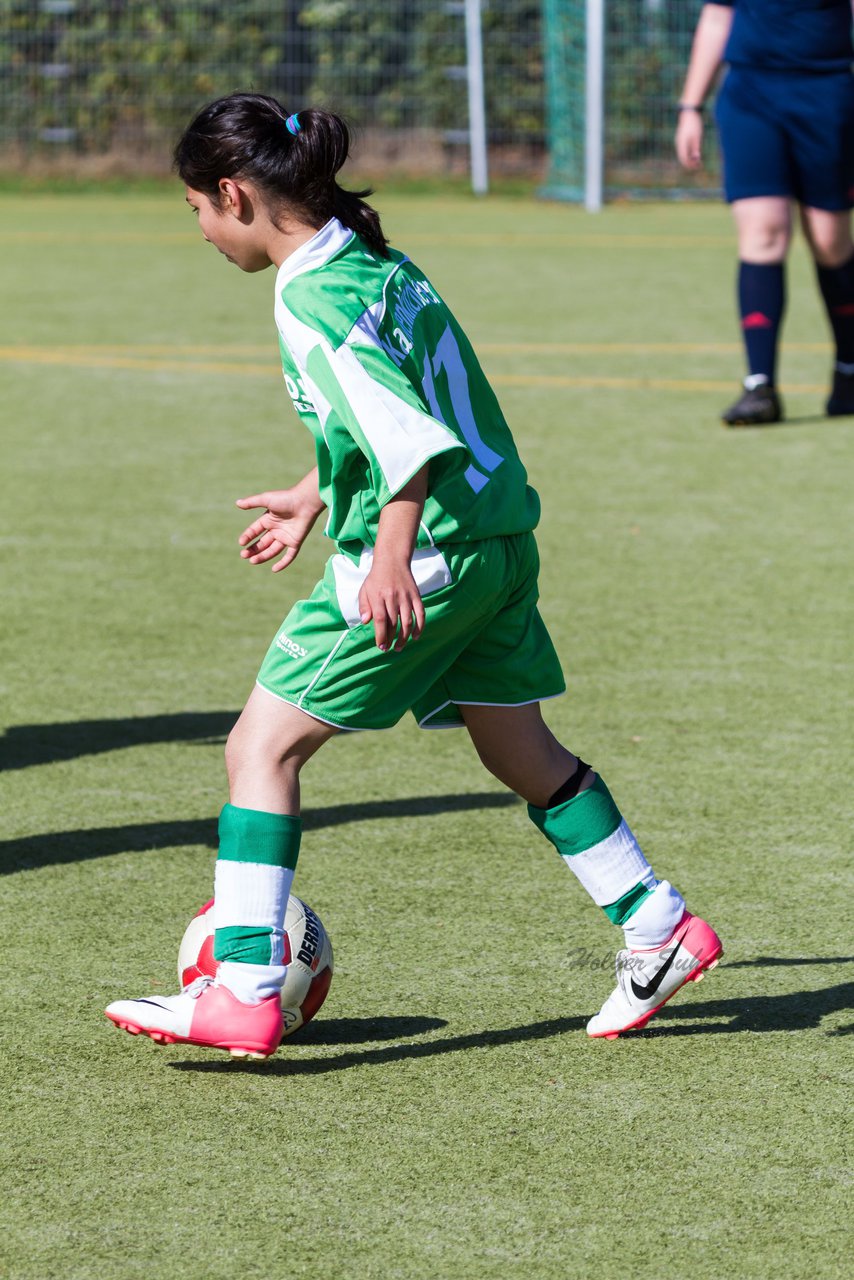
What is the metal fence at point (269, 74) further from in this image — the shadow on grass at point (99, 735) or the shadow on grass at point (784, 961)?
the shadow on grass at point (784, 961)

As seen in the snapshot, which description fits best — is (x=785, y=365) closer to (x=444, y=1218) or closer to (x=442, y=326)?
(x=442, y=326)

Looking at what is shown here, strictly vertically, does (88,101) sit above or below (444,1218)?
below

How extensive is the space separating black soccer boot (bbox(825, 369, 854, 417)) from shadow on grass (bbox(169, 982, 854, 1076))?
6.01 m

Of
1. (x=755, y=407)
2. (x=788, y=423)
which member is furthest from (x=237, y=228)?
(x=788, y=423)

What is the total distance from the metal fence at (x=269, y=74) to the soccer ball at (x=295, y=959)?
20.1 meters

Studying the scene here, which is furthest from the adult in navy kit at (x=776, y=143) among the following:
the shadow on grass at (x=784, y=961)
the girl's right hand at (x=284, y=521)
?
the girl's right hand at (x=284, y=521)

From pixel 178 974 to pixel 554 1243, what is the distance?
1069 mm

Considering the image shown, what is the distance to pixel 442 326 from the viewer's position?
300 cm

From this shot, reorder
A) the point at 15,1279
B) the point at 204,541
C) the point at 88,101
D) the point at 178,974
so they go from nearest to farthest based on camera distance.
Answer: the point at 15,1279, the point at 178,974, the point at 204,541, the point at 88,101

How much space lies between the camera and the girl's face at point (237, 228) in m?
2.97

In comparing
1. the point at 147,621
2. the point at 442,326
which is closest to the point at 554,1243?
the point at 442,326

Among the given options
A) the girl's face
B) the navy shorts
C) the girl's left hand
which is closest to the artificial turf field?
the girl's left hand

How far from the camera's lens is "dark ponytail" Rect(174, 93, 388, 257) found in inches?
116

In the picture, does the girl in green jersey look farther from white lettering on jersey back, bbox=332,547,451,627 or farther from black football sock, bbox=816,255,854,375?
black football sock, bbox=816,255,854,375
